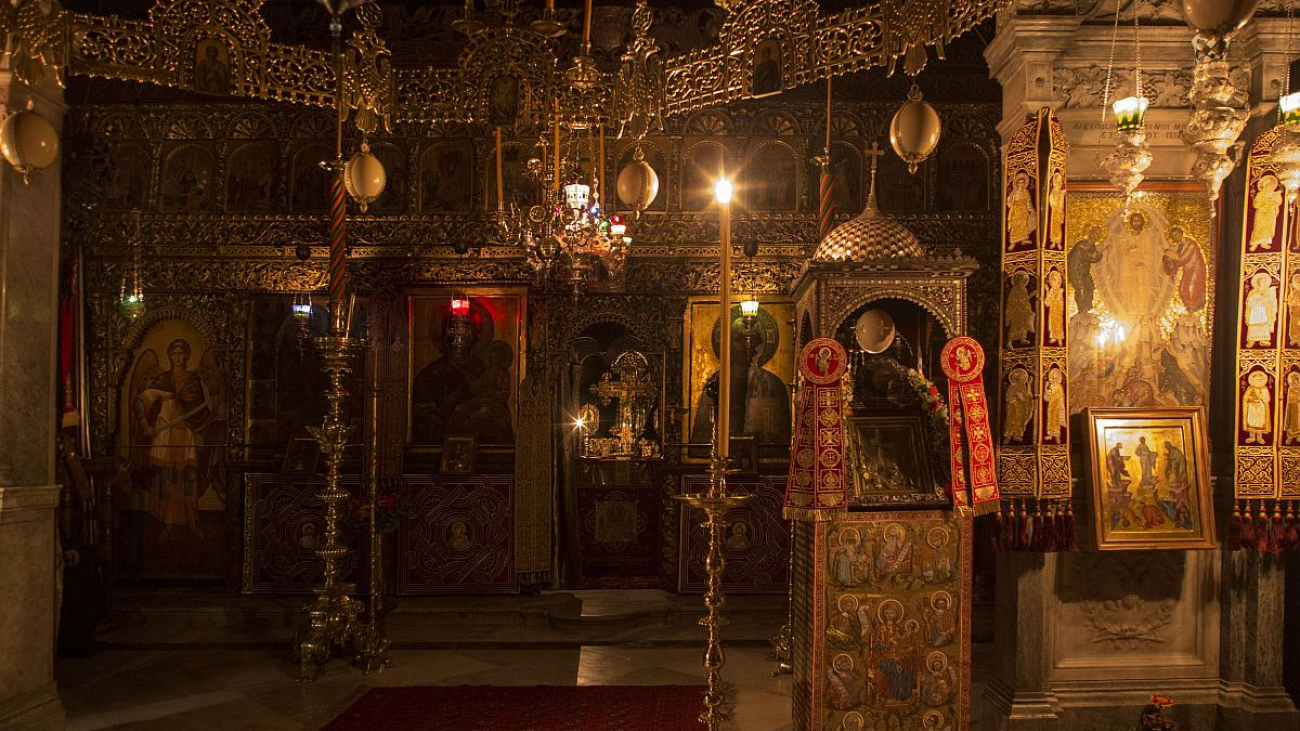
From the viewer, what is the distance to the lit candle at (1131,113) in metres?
3.64

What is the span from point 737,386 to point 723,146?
2304mm

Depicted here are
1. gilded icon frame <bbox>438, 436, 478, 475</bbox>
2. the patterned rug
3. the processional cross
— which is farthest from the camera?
the processional cross

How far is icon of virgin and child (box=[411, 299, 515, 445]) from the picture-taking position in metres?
8.43

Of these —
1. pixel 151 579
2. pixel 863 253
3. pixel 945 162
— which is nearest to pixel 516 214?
pixel 863 253

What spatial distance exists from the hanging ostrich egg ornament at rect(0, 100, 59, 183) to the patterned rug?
3.38 metres

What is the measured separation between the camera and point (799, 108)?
27.9 ft

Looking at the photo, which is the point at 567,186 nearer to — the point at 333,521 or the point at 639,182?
the point at 639,182

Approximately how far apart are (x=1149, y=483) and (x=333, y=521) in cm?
528

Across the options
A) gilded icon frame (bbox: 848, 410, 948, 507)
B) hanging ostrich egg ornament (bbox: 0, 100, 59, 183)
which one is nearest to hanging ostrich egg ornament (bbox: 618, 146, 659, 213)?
gilded icon frame (bbox: 848, 410, 948, 507)

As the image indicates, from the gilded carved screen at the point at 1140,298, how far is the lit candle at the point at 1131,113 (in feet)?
3.72

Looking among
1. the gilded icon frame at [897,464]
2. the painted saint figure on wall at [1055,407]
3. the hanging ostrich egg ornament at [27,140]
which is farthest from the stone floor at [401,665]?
the hanging ostrich egg ornament at [27,140]

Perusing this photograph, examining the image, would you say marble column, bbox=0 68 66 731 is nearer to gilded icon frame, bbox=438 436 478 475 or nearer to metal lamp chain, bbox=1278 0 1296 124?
gilded icon frame, bbox=438 436 478 475

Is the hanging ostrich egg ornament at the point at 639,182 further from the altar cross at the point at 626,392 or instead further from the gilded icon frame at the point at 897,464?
the altar cross at the point at 626,392

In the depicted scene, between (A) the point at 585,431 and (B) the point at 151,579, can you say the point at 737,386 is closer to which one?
(A) the point at 585,431
